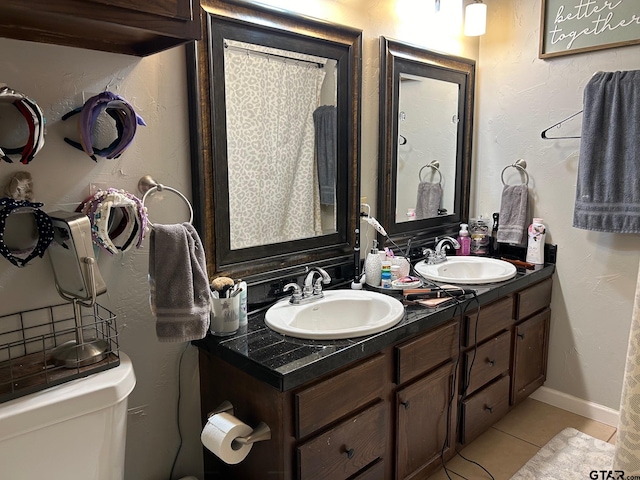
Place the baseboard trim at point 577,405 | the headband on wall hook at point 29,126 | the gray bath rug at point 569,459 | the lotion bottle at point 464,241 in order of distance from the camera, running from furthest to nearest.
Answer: the lotion bottle at point 464,241 < the baseboard trim at point 577,405 < the gray bath rug at point 569,459 < the headband on wall hook at point 29,126

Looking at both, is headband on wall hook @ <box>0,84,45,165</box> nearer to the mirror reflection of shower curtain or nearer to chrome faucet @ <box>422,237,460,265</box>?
the mirror reflection of shower curtain

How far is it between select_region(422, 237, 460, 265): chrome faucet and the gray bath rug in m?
0.96

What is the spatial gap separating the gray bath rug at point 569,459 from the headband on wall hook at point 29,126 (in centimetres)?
209

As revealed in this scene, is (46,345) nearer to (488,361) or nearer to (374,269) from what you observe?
(374,269)

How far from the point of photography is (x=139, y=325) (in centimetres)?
148

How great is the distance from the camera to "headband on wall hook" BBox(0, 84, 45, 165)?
44.6 inches

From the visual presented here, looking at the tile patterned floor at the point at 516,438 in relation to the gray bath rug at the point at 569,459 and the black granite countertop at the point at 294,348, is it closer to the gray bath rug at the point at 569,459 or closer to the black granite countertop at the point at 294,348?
the gray bath rug at the point at 569,459

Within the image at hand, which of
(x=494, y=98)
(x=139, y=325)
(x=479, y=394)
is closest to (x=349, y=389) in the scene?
(x=139, y=325)

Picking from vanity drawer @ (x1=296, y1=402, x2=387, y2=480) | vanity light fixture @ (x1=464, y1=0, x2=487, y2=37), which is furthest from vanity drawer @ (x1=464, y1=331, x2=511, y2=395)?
vanity light fixture @ (x1=464, y1=0, x2=487, y2=37)

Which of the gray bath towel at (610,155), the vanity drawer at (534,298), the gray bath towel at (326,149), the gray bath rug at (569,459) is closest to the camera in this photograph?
the gray bath towel at (326,149)

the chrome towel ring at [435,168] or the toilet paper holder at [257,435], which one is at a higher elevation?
the chrome towel ring at [435,168]

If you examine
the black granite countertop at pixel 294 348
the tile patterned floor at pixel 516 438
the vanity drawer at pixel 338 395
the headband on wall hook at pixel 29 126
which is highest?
the headband on wall hook at pixel 29 126

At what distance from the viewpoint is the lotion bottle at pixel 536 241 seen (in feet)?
8.03

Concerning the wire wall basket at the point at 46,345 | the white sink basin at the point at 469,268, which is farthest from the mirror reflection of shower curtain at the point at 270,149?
the white sink basin at the point at 469,268
